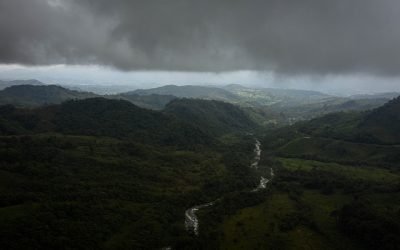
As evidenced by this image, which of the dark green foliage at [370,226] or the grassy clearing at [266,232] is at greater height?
the dark green foliage at [370,226]

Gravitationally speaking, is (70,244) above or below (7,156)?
below

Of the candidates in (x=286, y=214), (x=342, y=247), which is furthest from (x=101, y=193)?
(x=342, y=247)

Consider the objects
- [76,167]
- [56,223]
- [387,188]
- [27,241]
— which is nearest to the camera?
[27,241]

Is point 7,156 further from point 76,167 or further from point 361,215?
point 361,215

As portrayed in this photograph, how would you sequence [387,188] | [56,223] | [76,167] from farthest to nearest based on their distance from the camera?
1. [76,167]
2. [387,188]
3. [56,223]

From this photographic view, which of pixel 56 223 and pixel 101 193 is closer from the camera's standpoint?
pixel 56 223

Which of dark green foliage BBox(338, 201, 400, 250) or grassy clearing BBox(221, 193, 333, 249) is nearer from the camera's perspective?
dark green foliage BBox(338, 201, 400, 250)

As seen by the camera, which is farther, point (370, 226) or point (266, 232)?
point (266, 232)

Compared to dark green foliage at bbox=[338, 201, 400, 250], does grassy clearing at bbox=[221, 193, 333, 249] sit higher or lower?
lower

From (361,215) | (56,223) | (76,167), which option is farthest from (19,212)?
(361,215)

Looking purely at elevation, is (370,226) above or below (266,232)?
above

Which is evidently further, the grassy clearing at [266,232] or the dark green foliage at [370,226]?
the grassy clearing at [266,232]
